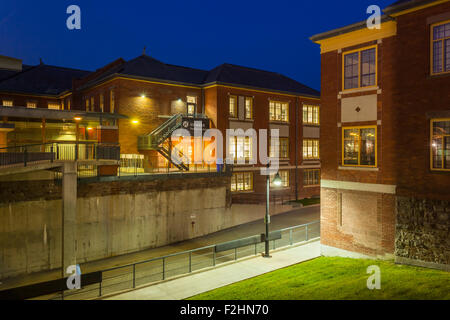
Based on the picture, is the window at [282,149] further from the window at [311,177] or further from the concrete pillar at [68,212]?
the concrete pillar at [68,212]

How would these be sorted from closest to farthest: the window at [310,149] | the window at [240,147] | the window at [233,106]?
the window at [240,147], the window at [233,106], the window at [310,149]

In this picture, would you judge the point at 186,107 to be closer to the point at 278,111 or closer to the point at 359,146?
the point at 278,111

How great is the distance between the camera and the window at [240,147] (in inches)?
1195

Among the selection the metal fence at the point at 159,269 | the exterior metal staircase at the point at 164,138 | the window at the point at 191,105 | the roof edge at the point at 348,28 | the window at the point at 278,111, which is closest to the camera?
the roof edge at the point at 348,28

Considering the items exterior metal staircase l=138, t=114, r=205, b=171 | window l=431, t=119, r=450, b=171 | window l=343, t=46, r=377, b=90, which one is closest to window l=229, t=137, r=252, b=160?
exterior metal staircase l=138, t=114, r=205, b=171

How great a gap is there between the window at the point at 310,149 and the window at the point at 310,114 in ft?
7.07

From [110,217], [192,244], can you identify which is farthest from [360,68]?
[110,217]

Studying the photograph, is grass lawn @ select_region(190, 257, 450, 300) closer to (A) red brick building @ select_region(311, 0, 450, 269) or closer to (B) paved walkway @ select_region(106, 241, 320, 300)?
(B) paved walkway @ select_region(106, 241, 320, 300)

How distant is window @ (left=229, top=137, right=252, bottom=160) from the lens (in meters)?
30.4

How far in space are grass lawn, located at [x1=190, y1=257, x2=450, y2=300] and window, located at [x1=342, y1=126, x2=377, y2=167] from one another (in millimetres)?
4487

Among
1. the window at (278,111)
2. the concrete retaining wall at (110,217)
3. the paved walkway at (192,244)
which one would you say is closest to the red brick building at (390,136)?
the paved walkway at (192,244)

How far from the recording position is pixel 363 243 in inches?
577
